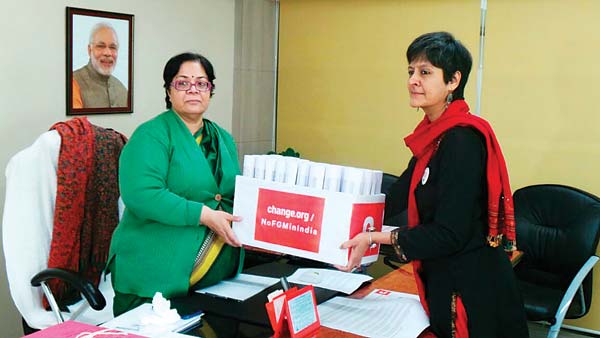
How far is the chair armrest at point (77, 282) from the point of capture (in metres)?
2.26

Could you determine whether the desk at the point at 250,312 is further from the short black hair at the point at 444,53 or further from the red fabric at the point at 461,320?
the short black hair at the point at 444,53

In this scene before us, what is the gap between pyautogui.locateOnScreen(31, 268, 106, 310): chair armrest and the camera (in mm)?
2258

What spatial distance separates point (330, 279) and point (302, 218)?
1.72 feet

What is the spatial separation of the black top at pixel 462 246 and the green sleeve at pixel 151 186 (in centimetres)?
67

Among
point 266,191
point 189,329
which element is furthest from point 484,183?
point 189,329

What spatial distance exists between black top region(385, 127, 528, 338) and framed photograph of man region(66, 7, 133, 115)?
7.21 feet

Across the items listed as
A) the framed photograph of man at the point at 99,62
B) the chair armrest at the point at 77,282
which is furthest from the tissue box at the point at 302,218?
the framed photograph of man at the point at 99,62

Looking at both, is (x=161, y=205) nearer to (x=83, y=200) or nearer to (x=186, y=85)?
(x=186, y=85)

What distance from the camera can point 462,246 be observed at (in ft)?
5.72

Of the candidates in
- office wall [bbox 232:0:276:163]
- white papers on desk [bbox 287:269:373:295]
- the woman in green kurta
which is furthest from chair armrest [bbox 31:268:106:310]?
office wall [bbox 232:0:276:163]

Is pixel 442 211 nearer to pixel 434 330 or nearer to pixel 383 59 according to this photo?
pixel 434 330

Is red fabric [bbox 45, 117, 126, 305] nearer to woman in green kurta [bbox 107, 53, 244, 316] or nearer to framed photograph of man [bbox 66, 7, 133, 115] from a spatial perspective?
woman in green kurta [bbox 107, 53, 244, 316]

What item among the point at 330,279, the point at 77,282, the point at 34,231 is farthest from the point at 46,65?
the point at 330,279

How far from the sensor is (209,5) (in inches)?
168
